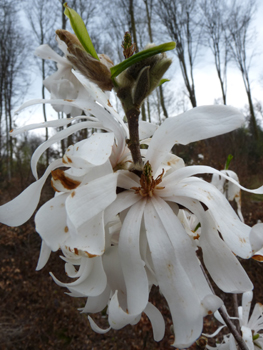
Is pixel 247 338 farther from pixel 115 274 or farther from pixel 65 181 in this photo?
pixel 65 181

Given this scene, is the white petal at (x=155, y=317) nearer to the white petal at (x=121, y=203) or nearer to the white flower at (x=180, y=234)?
the white flower at (x=180, y=234)

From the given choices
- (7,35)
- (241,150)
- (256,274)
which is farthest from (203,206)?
(7,35)

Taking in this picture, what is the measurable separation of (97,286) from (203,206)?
0.25 metres

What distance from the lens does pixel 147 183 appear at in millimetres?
491

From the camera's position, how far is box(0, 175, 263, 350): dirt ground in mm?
3019

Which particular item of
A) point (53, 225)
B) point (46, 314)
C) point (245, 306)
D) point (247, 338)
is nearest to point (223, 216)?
point (53, 225)

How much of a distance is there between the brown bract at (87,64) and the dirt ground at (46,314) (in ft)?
8.68

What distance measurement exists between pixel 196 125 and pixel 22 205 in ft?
1.21

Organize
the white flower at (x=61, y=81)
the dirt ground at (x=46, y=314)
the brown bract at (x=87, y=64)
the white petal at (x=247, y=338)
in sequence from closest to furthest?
the brown bract at (x=87, y=64) → the white flower at (x=61, y=81) → the white petal at (x=247, y=338) → the dirt ground at (x=46, y=314)

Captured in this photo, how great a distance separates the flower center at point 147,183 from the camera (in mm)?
489

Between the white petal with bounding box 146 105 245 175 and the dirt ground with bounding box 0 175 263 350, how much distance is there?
8.43 feet

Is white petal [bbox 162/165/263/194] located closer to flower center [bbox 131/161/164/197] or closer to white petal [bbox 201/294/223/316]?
flower center [bbox 131/161/164/197]

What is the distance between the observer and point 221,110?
0.46 metres

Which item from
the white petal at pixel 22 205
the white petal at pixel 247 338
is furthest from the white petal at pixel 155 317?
the white petal at pixel 247 338
